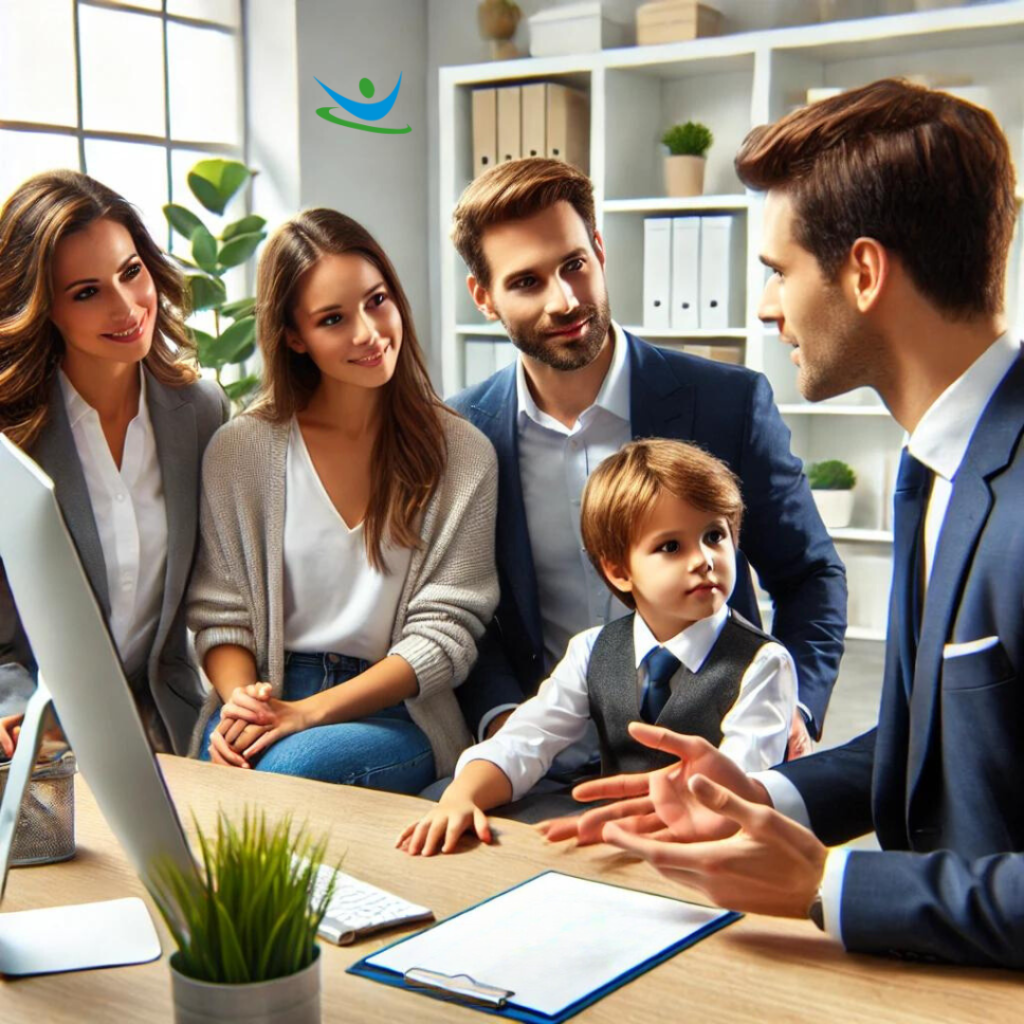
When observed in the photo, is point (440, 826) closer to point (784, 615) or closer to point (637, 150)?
point (784, 615)

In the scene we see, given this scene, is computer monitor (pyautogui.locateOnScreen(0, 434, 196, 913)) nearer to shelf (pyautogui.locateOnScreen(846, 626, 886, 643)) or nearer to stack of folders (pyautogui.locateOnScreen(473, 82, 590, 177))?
shelf (pyautogui.locateOnScreen(846, 626, 886, 643))

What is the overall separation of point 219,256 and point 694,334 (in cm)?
161

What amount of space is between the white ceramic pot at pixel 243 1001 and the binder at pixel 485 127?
4290 millimetres

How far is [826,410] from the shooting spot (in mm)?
4516

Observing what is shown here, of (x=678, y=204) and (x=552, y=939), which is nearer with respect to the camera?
(x=552, y=939)

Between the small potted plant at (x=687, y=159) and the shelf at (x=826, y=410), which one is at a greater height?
the small potted plant at (x=687, y=159)

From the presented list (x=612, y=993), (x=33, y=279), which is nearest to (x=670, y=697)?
(x=612, y=993)

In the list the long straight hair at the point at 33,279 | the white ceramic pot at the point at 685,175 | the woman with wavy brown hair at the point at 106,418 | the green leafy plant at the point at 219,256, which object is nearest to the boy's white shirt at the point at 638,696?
the woman with wavy brown hair at the point at 106,418

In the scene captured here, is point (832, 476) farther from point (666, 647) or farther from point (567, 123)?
point (666, 647)

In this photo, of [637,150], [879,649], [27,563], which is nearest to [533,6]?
[637,150]

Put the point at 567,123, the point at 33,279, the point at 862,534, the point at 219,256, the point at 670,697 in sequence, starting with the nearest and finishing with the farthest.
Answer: the point at 670,697 < the point at 33,279 < the point at 219,256 < the point at 862,534 < the point at 567,123

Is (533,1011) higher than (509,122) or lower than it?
lower

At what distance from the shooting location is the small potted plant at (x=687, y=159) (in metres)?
4.62

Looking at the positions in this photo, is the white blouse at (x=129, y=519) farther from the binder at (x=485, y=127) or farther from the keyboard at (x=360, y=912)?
the binder at (x=485, y=127)
